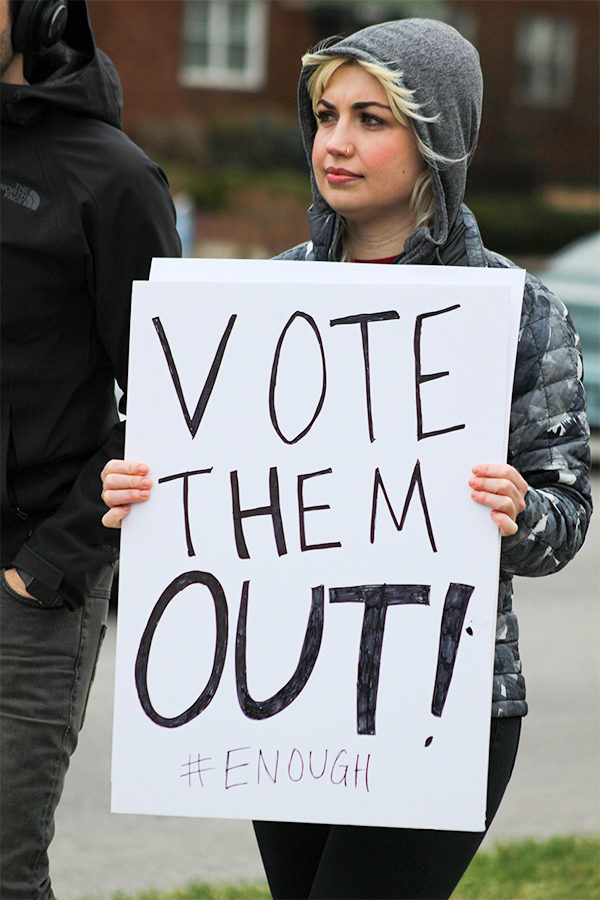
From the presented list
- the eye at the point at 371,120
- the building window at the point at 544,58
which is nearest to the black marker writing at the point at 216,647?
the eye at the point at 371,120

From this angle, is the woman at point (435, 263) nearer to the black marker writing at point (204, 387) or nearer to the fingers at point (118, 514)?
the fingers at point (118, 514)

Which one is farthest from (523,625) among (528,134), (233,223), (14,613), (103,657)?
(528,134)

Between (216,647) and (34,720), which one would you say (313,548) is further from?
(34,720)

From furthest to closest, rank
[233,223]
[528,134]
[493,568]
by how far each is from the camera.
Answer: [528,134]
[233,223]
[493,568]

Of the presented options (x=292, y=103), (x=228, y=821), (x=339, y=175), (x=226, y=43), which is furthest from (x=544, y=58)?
(x=339, y=175)

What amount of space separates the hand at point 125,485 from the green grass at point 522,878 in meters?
1.82

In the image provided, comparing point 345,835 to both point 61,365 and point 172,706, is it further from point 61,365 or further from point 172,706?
point 61,365

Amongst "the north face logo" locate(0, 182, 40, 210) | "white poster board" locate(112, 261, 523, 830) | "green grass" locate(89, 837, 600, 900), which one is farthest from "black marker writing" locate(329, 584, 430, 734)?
"green grass" locate(89, 837, 600, 900)

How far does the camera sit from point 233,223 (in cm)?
2441

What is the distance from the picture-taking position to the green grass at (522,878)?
12.1 ft

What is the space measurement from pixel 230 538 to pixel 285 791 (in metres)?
0.41

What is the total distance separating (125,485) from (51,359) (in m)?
0.52

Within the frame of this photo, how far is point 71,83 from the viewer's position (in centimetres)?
259

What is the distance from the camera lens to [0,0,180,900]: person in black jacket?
2566 millimetres
